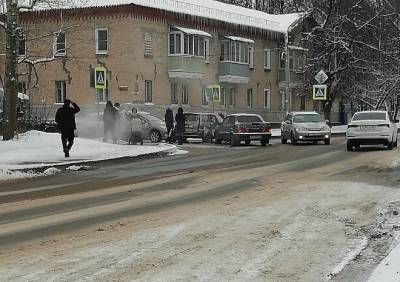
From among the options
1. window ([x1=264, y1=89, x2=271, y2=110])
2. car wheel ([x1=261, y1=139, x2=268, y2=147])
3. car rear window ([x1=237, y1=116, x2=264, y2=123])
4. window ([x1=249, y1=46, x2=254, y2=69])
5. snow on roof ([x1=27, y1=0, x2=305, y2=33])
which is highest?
snow on roof ([x1=27, y1=0, x2=305, y2=33])

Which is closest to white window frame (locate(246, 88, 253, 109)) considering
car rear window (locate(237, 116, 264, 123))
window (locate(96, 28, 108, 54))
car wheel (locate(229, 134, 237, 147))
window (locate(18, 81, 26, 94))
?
window (locate(96, 28, 108, 54))

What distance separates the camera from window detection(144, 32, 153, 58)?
42781 mm

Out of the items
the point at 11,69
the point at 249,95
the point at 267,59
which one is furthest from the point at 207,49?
the point at 11,69

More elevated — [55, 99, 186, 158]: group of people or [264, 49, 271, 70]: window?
[264, 49, 271, 70]: window

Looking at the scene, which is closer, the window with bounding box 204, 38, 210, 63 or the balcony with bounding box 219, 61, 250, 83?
the window with bounding box 204, 38, 210, 63

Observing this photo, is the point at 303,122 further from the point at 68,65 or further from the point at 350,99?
the point at 350,99

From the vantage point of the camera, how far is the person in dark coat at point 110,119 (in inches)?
1059

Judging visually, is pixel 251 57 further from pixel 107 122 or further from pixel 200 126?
pixel 107 122

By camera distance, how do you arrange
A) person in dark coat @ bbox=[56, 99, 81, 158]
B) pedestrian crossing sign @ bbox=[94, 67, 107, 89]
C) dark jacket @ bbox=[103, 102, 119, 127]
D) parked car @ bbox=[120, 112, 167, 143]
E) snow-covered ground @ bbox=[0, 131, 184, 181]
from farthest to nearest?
1. parked car @ bbox=[120, 112, 167, 143]
2. dark jacket @ bbox=[103, 102, 119, 127]
3. pedestrian crossing sign @ bbox=[94, 67, 107, 89]
4. person in dark coat @ bbox=[56, 99, 81, 158]
5. snow-covered ground @ bbox=[0, 131, 184, 181]

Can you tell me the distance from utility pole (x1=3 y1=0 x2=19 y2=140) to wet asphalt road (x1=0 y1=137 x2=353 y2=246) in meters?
4.00

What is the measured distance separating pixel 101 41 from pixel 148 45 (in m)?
3.04

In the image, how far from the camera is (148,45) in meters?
43.1

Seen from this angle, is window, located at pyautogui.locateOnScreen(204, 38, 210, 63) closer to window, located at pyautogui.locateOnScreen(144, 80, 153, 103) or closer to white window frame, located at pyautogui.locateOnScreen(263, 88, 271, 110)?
window, located at pyautogui.locateOnScreen(144, 80, 153, 103)

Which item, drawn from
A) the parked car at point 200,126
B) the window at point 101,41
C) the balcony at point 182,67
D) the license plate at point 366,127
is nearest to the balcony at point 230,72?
the balcony at point 182,67
